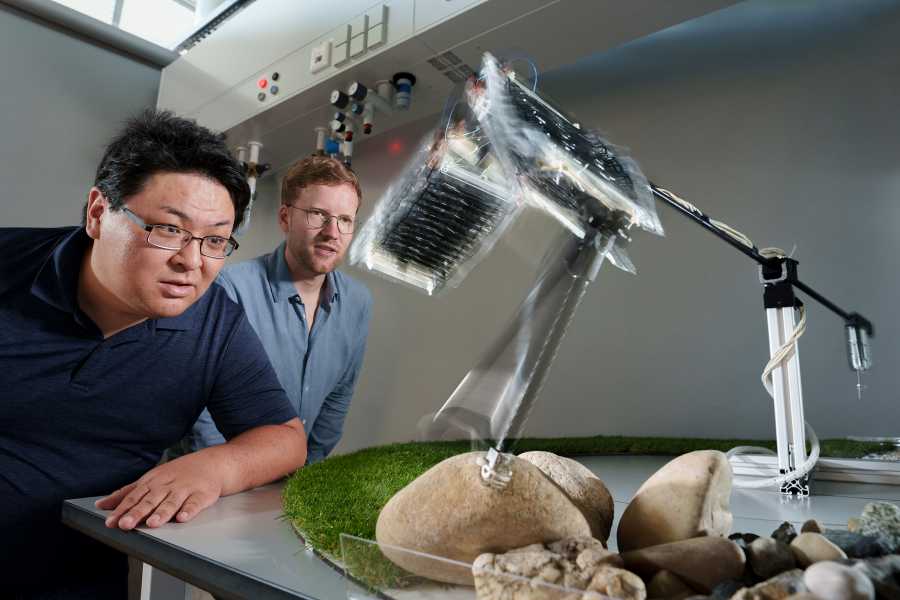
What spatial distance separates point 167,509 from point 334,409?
3.89ft

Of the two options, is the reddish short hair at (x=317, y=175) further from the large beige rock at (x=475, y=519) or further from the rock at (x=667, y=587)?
the rock at (x=667, y=587)

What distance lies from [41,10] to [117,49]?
1.10ft

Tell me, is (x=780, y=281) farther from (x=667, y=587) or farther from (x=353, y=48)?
(x=353, y=48)

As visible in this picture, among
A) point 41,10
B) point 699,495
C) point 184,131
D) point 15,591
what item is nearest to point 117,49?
point 41,10

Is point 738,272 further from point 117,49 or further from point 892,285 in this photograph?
point 117,49

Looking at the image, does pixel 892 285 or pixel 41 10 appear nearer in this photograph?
pixel 892 285

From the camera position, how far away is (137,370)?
910mm

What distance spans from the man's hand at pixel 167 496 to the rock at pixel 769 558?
60 cm

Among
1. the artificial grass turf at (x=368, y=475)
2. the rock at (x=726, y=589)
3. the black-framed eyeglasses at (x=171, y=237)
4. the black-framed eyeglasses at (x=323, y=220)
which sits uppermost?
the black-framed eyeglasses at (x=323, y=220)

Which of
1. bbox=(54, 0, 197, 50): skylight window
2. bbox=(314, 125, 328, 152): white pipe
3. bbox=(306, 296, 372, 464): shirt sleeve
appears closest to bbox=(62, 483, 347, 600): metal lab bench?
bbox=(306, 296, 372, 464): shirt sleeve

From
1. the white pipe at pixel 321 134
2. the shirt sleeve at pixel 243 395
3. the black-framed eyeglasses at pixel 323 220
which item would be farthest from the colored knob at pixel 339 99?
the shirt sleeve at pixel 243 395

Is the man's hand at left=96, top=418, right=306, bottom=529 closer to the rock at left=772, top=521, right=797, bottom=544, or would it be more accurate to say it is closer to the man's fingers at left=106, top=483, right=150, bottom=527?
the man's fingers at left=106, top=483, right=150, bottom=527

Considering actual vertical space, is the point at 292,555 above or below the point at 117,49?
below

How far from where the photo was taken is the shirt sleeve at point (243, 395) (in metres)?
0.98
